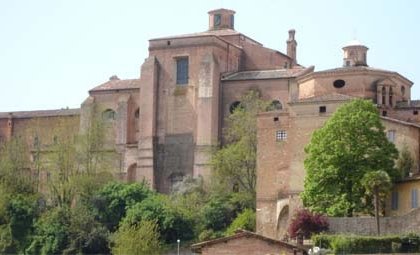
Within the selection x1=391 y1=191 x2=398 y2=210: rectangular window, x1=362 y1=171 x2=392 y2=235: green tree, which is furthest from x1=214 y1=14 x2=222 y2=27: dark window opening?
x1=362 y1=171 x2=392 y2=235: green tree

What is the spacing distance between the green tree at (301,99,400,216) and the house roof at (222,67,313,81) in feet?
56.9

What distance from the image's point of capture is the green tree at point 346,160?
187 feet

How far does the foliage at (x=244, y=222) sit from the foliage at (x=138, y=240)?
4.22 meters

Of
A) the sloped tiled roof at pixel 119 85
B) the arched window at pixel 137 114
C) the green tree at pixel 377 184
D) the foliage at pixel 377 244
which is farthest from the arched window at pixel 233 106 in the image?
the foliage at pixel 377 244

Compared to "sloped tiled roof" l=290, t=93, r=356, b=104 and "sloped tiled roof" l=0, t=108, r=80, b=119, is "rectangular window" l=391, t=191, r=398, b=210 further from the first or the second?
"sloped tiled roof" l=0, t=108, r=80, b=119

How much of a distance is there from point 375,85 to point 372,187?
40.2 feet

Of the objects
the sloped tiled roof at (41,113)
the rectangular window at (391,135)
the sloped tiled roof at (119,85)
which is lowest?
the rectangular window at (391,135)

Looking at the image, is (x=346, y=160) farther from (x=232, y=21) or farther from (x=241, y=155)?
(x=232, y=21)

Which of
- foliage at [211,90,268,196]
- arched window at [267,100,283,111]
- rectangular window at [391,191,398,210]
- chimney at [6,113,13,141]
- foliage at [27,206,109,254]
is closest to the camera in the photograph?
rectangular window at [391,191,398,210]

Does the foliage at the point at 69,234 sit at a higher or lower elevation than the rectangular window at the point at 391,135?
lower

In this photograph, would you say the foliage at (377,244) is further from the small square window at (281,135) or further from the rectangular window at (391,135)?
the small square window at (281,135)

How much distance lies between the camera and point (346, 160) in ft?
188

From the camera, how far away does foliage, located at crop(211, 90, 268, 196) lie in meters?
69.9

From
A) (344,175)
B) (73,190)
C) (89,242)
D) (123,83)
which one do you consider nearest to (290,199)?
(344,175)
